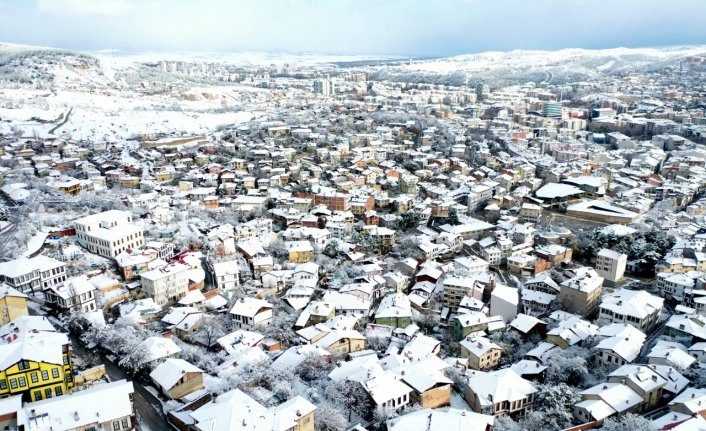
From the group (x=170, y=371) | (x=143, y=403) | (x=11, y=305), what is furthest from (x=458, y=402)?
(x=11, y=305)

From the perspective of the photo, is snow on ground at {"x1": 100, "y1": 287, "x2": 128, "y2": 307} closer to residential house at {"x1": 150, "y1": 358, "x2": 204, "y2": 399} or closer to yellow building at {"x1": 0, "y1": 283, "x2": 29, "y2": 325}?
yellow building at {"x1": 0, "y1": 283, "x2": 29, "y2": 325}

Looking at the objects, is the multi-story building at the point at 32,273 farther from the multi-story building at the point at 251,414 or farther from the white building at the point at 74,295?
the multi-story building at the point at 251,414

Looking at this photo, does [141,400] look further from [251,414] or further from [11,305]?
[11,305]

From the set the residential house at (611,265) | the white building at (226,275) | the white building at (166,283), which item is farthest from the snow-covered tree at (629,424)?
the white building at (166,283)

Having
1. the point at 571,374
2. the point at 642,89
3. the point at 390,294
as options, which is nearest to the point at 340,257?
the point at 390,294

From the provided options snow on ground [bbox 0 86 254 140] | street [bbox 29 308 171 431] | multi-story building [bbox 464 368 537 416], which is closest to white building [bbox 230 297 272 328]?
street [bbox 29 308 171 431]

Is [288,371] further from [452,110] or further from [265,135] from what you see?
[452,110]

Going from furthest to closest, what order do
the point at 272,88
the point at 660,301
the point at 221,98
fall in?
the point at 272,88 < the point at 221,98 < the point at 660,301
